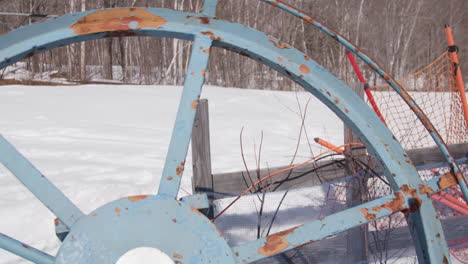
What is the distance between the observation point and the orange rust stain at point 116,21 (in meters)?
0.83

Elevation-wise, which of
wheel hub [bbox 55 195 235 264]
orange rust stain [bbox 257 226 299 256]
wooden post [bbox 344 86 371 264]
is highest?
wheel hub [bbox 55 195 235 264]

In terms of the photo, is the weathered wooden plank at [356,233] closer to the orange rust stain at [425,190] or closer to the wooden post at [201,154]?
the wooden post at [201,154]

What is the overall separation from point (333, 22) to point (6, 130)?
562 inches

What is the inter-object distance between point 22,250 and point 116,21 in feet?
1.77

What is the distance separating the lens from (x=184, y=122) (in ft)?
2.80

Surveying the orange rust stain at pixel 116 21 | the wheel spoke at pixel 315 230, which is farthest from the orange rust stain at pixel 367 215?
the orange rust stain at pixel 116 21

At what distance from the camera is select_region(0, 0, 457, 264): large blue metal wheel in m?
0.78

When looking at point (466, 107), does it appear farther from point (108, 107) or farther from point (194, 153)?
point (108, 107)

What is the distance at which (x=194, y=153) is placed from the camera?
82.9 inches

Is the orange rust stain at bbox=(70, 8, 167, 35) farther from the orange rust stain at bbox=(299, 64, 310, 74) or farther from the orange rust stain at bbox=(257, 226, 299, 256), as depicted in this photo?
the orange rust stain at bbox=(257, 226, 299, 256)

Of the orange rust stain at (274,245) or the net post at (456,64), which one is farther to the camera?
the net post at (456,64)

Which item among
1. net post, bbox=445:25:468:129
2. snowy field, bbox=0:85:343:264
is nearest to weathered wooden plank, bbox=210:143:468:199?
net post, bbox=445:25:468:129

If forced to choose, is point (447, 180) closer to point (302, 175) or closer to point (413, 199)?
point (413, 199)

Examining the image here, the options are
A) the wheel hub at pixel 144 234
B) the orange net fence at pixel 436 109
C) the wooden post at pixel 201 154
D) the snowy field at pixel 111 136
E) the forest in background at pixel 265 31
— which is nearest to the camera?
the wheel hub at pixel 144 234
